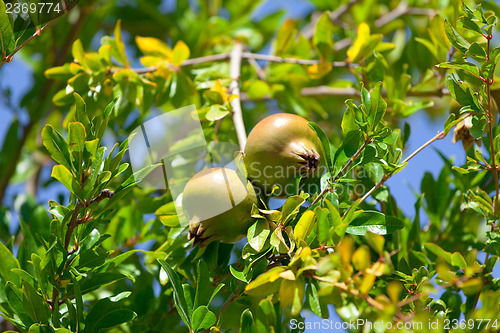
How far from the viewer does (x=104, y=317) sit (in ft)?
4.01

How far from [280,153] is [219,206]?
22cm

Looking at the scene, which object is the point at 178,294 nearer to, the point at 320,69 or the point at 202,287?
the point at 202,287

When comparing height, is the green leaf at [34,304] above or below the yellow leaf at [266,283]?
above

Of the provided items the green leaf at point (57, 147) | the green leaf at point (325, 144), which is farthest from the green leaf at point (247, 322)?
the green leaf at point (57, 147)

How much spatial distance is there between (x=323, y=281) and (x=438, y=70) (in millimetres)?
1081

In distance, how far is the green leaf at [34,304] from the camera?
116 cm

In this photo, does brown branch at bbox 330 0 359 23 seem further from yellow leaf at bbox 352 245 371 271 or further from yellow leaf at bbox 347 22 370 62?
yellow leaf at bbox 352 245 371 271

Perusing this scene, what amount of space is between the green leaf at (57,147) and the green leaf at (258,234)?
0.47 metres

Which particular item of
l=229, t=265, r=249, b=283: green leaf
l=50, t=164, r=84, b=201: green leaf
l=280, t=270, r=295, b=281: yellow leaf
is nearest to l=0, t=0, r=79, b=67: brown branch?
l=50, t=164, r=84, b=201: green leaf

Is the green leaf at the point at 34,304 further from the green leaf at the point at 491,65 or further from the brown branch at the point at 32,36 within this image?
the green leaf at the point at 491,65

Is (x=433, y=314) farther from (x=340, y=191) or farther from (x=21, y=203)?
(x=21, y=203)

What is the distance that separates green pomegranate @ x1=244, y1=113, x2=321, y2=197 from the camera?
1.31m

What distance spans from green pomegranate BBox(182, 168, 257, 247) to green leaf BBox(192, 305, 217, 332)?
0.69 feet

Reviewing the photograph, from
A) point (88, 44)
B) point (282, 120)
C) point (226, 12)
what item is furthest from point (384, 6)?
point (282, 120)
